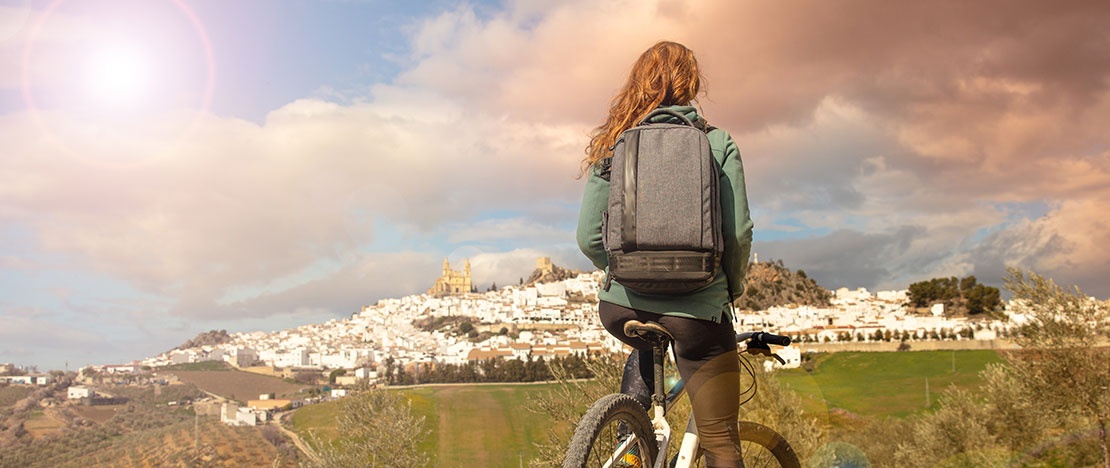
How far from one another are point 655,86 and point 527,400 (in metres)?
50.0

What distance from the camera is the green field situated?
194ft

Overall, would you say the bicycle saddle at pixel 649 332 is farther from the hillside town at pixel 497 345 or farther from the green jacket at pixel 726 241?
the hillside town at pixel 497 345

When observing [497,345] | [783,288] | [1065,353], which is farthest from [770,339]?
[783,288]

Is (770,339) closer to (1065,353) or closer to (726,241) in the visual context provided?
(726,241)

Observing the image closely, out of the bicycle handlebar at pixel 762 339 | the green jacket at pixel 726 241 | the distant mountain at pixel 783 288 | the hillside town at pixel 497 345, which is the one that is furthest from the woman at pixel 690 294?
the distant mountain at pixel 783 288

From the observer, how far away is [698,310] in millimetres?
2492

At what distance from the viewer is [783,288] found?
182625mm

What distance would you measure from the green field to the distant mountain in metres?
75.4

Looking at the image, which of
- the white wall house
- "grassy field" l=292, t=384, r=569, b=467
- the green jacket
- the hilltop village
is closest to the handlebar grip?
the green jacket

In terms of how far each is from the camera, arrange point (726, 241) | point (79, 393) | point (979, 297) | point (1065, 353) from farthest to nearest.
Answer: point (79, 393) < point (979, 297) < point (1065, 353) < point (726, 241)

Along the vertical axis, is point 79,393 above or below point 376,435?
below

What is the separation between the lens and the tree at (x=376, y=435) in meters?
45.2

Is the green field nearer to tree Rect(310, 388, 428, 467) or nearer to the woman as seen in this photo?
tree Rect(310, 388, 428, 467)

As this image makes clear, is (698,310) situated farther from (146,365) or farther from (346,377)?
(146,365)
